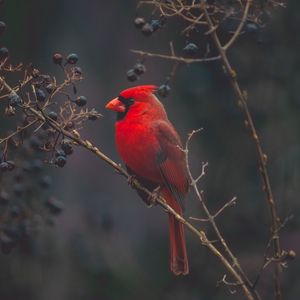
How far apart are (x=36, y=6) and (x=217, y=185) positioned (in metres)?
3.96

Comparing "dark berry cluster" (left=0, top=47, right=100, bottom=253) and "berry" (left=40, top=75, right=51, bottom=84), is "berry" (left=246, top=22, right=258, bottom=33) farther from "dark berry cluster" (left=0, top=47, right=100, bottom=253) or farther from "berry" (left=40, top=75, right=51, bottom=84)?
"berry" (left=40, top=75, right=51, bottom=84)

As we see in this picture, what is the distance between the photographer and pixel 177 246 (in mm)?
3877

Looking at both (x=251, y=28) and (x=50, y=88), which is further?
(x=251, y=28)

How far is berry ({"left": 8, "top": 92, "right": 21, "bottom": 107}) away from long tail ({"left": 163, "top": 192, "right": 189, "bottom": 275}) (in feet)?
3.85

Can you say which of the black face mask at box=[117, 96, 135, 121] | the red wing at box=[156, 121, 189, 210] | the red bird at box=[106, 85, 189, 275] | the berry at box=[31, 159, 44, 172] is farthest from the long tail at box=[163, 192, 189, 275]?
the berry at box=[31, 159, 44, 172]

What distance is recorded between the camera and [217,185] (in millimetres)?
4492

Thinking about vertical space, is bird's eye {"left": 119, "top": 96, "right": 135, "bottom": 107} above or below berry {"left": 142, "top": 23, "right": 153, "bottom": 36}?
below

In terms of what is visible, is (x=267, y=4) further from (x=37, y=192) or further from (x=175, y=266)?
(x=37, y=192)

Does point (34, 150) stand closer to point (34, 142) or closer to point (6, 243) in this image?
point (34, 142)

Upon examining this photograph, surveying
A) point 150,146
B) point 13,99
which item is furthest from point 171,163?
point 13,99

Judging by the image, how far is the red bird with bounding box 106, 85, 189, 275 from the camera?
3898 millimetres

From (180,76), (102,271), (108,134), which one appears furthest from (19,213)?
(108,134)

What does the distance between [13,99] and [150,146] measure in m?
1.36

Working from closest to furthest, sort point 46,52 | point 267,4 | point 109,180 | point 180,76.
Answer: point 267,4 → point 180,76 → point 46,52 → point 109,180
